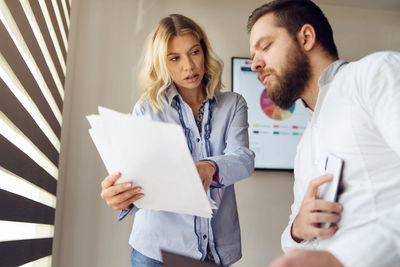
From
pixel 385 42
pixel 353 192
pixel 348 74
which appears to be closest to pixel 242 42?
pixel 385 42

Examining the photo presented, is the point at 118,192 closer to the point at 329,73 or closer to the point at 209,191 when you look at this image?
the point at 209,191

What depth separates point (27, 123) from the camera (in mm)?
1082

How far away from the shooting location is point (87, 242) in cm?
214

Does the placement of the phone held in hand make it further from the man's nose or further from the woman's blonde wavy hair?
the woman's blonde wavy hair

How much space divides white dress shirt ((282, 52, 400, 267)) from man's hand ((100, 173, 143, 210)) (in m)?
0.46

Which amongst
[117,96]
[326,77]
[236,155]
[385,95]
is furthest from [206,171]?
[117,96]

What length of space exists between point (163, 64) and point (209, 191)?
1.71ft

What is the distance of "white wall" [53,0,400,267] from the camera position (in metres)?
2.15

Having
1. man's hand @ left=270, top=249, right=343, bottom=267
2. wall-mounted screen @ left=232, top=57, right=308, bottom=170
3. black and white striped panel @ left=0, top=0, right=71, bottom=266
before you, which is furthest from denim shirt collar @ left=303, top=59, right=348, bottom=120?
wall-mounted screen @ left=232, top=57, right=308, bottom=170

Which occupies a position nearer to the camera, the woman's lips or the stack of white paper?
the stack of white paper

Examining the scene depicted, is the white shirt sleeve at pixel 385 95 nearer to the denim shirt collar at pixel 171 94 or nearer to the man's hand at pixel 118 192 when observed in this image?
the man's hand at pixel 118 192

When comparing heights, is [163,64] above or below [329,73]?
above

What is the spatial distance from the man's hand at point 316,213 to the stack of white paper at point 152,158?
0.24m

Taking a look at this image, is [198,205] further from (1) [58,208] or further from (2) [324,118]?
(1) [58,208]
